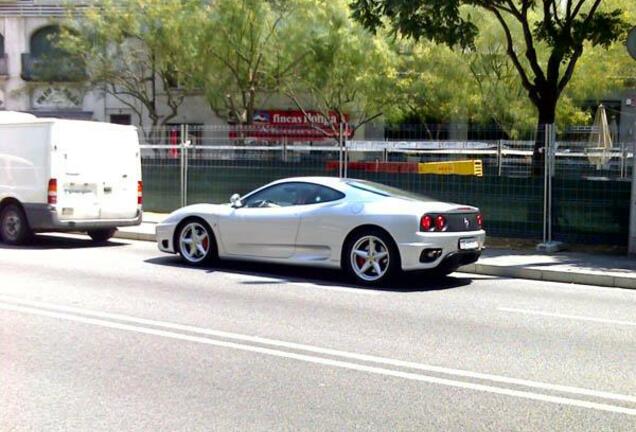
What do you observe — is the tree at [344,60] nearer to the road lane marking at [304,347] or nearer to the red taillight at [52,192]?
the red taillight at [52,192]

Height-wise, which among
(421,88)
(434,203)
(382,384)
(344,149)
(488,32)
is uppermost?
(488,32)

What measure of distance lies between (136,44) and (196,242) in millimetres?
18745

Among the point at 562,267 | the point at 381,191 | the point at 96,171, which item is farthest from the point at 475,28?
the point at 96,171

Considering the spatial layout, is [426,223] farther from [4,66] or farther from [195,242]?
A: [4,66]

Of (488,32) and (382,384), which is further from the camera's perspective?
(488,32)

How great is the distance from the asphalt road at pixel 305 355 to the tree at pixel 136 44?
667 inches

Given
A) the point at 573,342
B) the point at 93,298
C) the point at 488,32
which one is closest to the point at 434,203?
the point at 573,342

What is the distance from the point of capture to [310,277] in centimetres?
1073

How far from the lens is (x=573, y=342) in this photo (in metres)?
7.15

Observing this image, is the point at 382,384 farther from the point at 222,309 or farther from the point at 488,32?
the point at 488,32

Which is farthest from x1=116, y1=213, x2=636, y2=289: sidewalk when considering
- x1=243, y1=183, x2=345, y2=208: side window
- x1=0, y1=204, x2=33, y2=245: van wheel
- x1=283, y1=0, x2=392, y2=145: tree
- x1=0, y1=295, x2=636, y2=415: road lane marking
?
x1=283, y1=0, x2=392, y2=145: tree

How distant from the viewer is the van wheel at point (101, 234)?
1502 centimetres

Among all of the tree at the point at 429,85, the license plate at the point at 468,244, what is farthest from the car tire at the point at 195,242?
the tree at the point at 429,85

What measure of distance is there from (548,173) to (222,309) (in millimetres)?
7798
